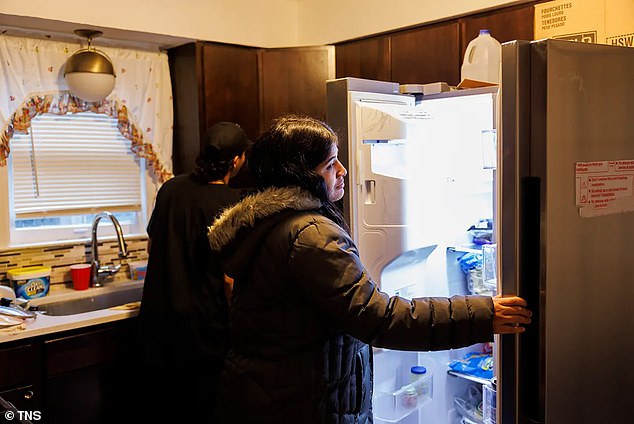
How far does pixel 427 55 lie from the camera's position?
249 centimetres

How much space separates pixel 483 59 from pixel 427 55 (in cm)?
34

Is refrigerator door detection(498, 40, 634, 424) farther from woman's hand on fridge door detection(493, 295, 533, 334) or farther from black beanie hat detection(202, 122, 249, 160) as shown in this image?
black beanie hat detection(202, 122, 249, 160)

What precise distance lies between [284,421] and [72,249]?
1672 mm

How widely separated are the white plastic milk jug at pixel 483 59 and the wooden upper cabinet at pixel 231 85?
3.48 ft

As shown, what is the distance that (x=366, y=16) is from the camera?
2.73 metres

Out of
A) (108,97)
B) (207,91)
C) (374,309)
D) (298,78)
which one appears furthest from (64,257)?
(374,309)

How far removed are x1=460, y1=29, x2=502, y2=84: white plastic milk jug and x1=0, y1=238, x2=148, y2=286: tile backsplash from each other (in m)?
1.68

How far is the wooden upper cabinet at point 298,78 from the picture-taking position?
9.14 ft

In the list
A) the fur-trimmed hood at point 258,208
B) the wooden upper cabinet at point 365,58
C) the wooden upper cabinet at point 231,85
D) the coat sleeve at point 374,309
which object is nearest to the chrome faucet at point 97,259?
the wooden upper cabinet at point 231,85

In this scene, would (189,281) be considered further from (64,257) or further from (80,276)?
(64,257)

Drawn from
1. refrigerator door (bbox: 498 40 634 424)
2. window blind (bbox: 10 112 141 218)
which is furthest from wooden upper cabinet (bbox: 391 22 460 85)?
window blind (bbox: 10 112 141 218)

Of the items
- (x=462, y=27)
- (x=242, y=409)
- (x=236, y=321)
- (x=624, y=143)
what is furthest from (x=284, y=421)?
(x=462, y=27)

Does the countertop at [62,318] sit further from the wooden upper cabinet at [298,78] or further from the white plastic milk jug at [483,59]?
the white plastic milk jug at [483,59]

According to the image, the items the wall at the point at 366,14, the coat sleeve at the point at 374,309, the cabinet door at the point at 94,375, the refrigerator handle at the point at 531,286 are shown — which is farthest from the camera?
the wall at the point at 366,14
